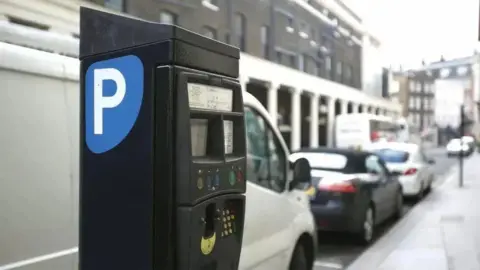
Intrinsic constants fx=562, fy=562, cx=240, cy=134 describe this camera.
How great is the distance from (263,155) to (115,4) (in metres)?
7.17

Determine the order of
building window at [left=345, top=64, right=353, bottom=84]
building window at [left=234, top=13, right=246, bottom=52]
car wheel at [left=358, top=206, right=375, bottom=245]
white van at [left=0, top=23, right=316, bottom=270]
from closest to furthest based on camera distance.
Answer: white van at [left=0, top=23, right=316, bottom=270] < car wheel at [left=358, top=206, right=375, bottom=245] < building window at [left=234, top=13, right=246, bottom=52] < building window at [left=345, top=64, right=353, bottom=84]

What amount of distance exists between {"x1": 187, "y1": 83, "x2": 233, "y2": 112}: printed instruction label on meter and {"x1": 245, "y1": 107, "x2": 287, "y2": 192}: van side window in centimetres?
162

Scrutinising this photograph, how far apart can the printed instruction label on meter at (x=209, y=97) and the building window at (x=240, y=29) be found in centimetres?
1909

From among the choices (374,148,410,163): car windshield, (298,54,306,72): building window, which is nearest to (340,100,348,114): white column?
(298,54,306,72): building window

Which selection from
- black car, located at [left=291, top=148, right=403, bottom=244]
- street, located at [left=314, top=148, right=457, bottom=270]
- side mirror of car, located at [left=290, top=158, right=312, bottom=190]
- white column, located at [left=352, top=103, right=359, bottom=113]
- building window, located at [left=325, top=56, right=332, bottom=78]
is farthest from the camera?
white column, located at [left=352, top=103, right=359, bottom=113]

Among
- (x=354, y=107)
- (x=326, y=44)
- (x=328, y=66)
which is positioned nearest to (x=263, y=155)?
(x=326, y=44)

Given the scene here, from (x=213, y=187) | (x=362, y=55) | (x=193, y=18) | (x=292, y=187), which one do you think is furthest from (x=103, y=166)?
(x=362, y=55)

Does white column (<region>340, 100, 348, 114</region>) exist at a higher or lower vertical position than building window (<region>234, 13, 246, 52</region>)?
lower

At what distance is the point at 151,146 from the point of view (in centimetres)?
234

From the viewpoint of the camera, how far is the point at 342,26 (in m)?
37.5

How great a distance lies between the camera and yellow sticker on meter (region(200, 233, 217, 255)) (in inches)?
98.4

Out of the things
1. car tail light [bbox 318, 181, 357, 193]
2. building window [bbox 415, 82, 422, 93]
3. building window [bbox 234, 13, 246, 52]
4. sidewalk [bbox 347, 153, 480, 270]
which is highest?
building window [bbox 415, 82, 422, 93]

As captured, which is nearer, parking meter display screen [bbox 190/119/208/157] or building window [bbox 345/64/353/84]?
parking meter display screen [bbox 190/119/208/157]

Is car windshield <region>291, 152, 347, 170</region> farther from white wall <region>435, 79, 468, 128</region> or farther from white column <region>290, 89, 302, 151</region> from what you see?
white wall <region>435, 79, 468, 128</region>
